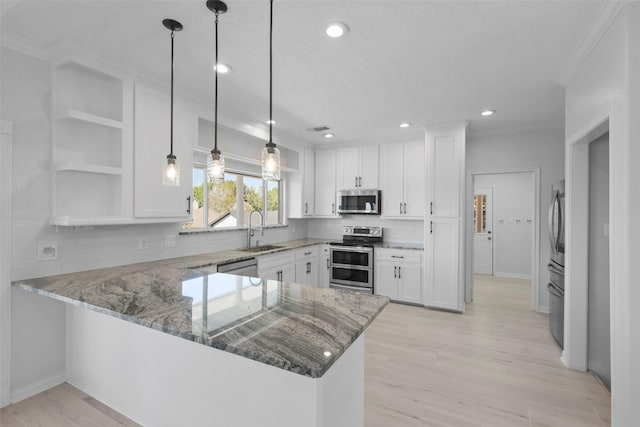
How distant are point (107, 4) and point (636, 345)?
353 centimetres

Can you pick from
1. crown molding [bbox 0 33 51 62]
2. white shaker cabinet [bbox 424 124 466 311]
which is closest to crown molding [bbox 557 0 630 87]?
white shaker cabinet [bbox 424 124 466 311]

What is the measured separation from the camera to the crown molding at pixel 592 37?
182 centimetres

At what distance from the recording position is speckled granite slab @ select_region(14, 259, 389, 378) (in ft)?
3.50

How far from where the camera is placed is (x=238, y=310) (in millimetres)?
1434

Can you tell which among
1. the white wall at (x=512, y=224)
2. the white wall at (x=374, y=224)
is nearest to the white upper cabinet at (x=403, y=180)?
the white wall at (x=374, y=224)

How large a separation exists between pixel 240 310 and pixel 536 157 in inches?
183

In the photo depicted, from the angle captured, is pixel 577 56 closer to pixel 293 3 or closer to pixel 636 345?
pixel 636 345

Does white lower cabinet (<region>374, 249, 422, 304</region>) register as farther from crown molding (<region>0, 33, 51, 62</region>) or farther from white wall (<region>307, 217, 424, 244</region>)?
crown molding (<region>0, 33, 51, 62</region>)

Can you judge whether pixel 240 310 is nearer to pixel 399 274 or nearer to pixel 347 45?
pixel 347 45

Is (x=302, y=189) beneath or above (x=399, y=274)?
above

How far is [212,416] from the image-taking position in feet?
5.29

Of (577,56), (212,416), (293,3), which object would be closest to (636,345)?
(577,56)

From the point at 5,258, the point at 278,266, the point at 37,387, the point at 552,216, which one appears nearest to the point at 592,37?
the point at 552,216

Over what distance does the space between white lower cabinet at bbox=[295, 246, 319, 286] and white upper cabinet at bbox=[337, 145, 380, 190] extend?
1.22m
